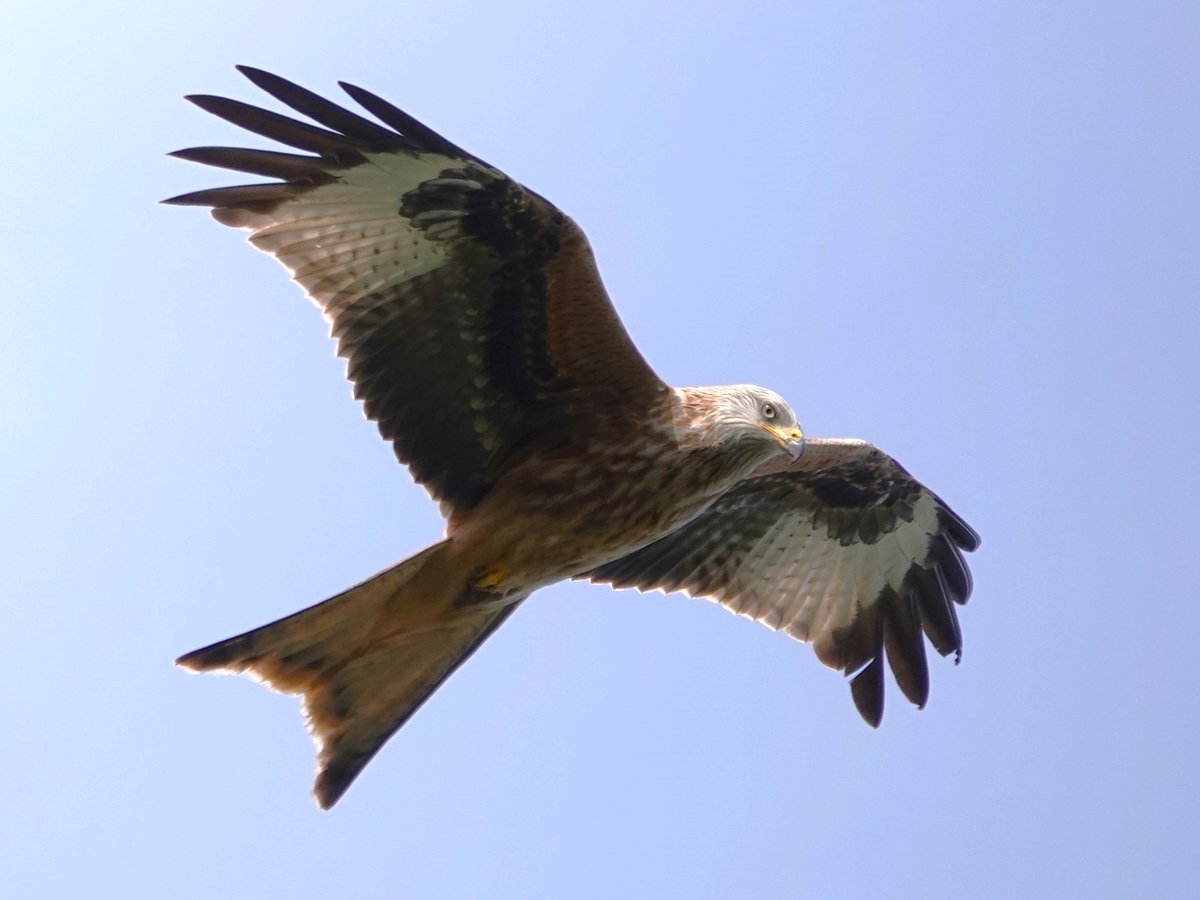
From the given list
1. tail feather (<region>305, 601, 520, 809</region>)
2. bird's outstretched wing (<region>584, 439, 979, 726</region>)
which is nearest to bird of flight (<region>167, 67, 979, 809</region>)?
tail feather (<region>305, 601, 520, 809</region>)

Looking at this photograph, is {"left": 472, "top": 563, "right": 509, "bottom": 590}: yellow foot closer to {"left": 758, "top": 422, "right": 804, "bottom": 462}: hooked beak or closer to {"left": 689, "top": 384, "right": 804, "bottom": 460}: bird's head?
{"left": 689, "top": 384, "right": 804, "bottom": 460}: bird's head

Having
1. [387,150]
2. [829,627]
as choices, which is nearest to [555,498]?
[387,150]

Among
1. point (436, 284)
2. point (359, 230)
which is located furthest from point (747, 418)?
point (359, 230)

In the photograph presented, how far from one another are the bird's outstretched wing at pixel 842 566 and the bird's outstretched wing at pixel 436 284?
1.82 meters

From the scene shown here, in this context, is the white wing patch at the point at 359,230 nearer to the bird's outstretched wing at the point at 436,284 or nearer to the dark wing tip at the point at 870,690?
the bird's outstretched wing at the point at 436,284

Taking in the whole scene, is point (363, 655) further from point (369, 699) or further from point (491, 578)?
point (491, 578)

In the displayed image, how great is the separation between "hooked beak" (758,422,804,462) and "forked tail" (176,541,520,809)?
5.08 feet

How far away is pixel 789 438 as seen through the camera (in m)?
7.48

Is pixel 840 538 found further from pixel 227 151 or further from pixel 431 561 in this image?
pixel 227 151

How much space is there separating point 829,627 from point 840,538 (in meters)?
0.53

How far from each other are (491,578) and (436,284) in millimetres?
1380

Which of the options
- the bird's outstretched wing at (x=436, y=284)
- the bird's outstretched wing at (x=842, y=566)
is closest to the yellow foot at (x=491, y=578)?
the bird's outstretched wing at (x=436, y=284)

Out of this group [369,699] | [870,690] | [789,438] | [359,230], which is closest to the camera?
[359,230]

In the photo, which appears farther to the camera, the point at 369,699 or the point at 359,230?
the point at 369,699
